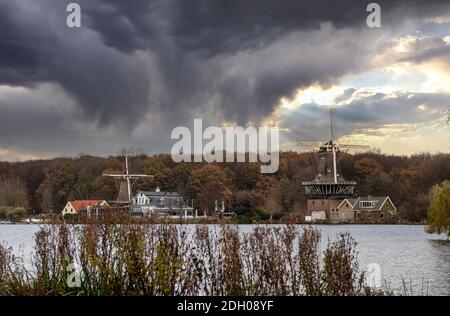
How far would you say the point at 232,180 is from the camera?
7812 centimetres

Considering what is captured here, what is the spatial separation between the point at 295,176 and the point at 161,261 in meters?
74.2

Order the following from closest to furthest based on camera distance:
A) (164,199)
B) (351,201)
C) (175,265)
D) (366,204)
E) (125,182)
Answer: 1. (175,265)
2. (164,199)
3. (366,204)
4. (351,201)
5. (125,182)

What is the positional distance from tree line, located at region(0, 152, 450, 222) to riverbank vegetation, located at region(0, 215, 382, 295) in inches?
2155

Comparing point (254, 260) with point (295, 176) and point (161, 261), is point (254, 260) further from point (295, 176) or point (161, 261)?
point (295, 176)

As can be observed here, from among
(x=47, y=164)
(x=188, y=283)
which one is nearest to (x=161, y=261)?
(x=188, y=283)

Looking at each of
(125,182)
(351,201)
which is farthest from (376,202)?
(125,182)

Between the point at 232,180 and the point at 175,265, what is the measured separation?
224ft

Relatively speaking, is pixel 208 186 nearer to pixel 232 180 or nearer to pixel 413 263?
pixel 232 180

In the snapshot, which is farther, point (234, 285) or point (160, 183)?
point (160, 183)

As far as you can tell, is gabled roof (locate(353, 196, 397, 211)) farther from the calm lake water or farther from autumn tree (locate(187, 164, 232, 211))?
the calm lake water

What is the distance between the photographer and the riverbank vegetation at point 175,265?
10.0 metres
